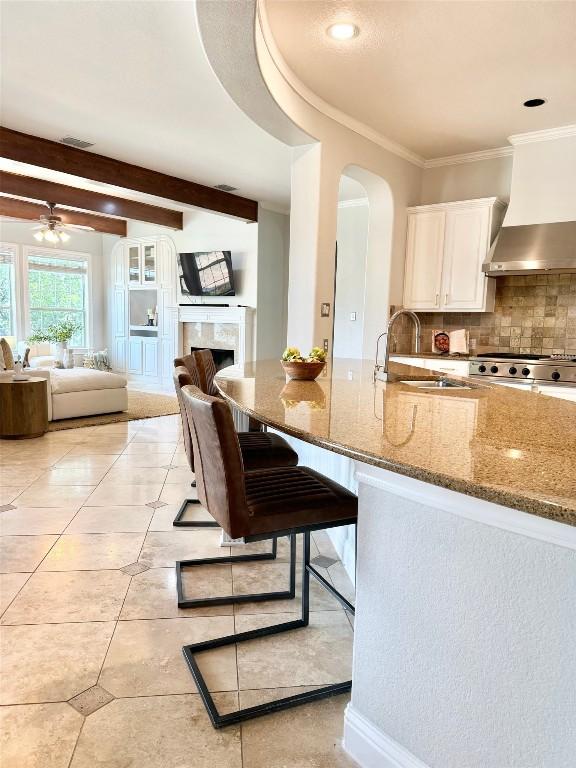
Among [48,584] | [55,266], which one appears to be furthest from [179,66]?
[55,266]

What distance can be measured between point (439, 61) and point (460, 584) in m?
3.13

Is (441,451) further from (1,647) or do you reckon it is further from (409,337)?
(409,337)

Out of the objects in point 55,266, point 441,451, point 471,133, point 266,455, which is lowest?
point 266,455

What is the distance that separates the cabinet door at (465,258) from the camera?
14.8 ft

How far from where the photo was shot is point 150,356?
878 centimetres

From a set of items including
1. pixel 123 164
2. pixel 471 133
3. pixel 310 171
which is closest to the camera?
pixel 310 171

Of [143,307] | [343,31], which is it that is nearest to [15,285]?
[143,307]

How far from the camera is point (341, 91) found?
3.53m

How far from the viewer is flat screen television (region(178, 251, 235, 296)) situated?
7.61 metres

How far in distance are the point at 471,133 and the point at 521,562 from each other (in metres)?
4.15

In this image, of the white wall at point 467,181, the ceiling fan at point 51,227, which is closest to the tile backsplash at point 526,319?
the white wall at point 467,181

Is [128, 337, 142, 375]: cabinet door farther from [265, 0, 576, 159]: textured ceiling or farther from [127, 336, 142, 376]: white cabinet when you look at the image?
[265, 0, 576, 159]: textured ceiling

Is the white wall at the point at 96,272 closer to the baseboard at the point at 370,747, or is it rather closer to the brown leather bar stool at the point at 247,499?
the brown leather bar stool at the point at 247,499

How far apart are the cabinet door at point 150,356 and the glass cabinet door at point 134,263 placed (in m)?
1.15
